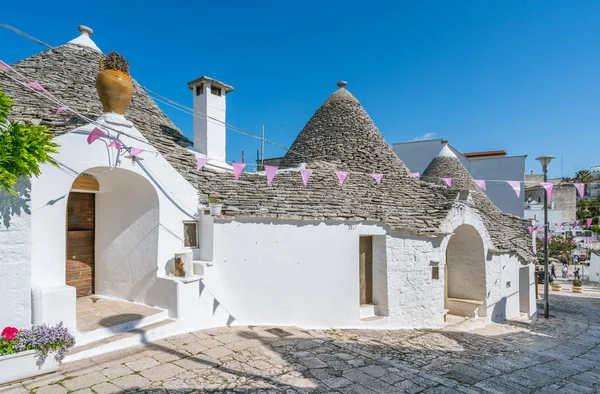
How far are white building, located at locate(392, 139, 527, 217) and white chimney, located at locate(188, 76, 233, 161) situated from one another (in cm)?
1624

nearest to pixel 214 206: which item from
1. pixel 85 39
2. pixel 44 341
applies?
pixel 44 341

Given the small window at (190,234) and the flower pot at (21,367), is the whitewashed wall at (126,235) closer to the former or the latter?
the small window at (190,234)

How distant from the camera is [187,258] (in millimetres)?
6707

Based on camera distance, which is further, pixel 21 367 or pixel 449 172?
pixel 449 172

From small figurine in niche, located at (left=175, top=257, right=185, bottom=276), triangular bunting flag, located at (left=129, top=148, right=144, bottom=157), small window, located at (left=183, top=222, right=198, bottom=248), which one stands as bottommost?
small figurine in niche, located at (left=175, top=257, right=185, bottom=276)

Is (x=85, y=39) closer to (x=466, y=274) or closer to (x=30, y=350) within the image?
(x=30, y=350)

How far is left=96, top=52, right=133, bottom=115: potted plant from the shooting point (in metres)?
6.07

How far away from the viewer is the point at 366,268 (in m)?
8.45

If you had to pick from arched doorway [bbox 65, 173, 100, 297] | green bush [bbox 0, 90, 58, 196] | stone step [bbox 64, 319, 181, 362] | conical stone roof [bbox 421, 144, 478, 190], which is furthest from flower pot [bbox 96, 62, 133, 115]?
conical stone roof [bbox 421, 144, 478, 190]

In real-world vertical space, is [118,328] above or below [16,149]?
below

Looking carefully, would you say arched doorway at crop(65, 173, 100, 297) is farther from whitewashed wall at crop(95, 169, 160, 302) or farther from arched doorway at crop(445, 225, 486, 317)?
arched doorway at crop(445, 225, 486, 317)

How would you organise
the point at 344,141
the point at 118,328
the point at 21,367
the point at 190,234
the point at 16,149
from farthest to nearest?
the point at 344,141 → the point at 190,234 → the point at 118,328 → the point at 16,149 → the point at 21,367

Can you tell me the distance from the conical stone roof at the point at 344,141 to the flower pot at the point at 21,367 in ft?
26.0

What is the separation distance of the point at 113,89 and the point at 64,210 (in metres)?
2.42
